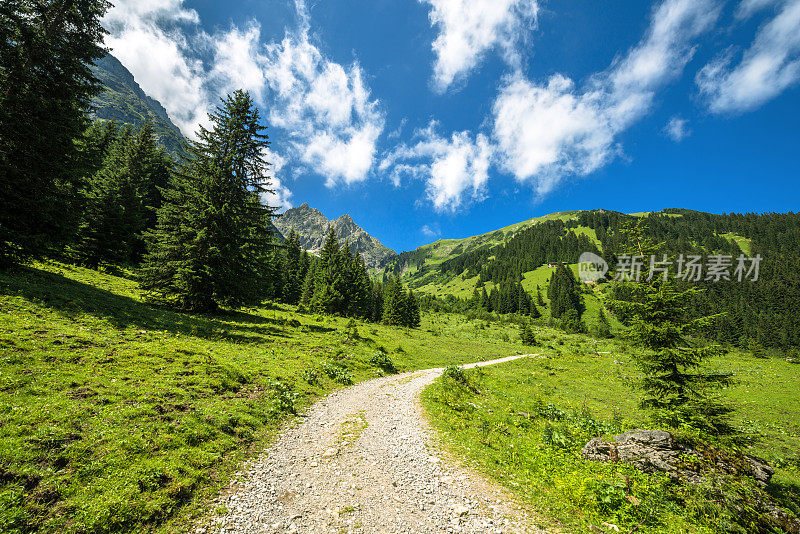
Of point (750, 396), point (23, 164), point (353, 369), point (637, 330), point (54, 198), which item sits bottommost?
point (353, 369)

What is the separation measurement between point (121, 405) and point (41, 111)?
21.5 meters

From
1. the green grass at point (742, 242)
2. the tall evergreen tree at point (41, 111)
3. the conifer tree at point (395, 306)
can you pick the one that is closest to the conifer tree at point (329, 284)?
the conifer tree at point (395, 306)

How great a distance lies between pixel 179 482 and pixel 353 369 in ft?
49.0

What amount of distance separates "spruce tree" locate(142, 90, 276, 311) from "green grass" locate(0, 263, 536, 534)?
4959 mm

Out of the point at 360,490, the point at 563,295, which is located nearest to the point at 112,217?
the point at 360,490

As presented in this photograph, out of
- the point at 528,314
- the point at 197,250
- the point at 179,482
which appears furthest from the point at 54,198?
the point at 528,314

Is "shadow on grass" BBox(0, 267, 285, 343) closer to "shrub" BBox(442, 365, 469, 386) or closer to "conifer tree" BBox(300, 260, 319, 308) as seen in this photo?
"shrub" BBox(442, 365, 469, 386)

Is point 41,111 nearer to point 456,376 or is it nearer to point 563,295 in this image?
point 456,376

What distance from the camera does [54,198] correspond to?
17078 millimetres

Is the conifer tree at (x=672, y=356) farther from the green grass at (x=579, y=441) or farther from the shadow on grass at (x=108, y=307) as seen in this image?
the shadow on grass at (x=108, y=307)

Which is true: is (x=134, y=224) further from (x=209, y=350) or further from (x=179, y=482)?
(x=179, y=482)

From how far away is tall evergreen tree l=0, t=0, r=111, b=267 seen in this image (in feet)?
52.9

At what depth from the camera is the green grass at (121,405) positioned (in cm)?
567

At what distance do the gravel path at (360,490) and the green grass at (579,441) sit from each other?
1345 mm
